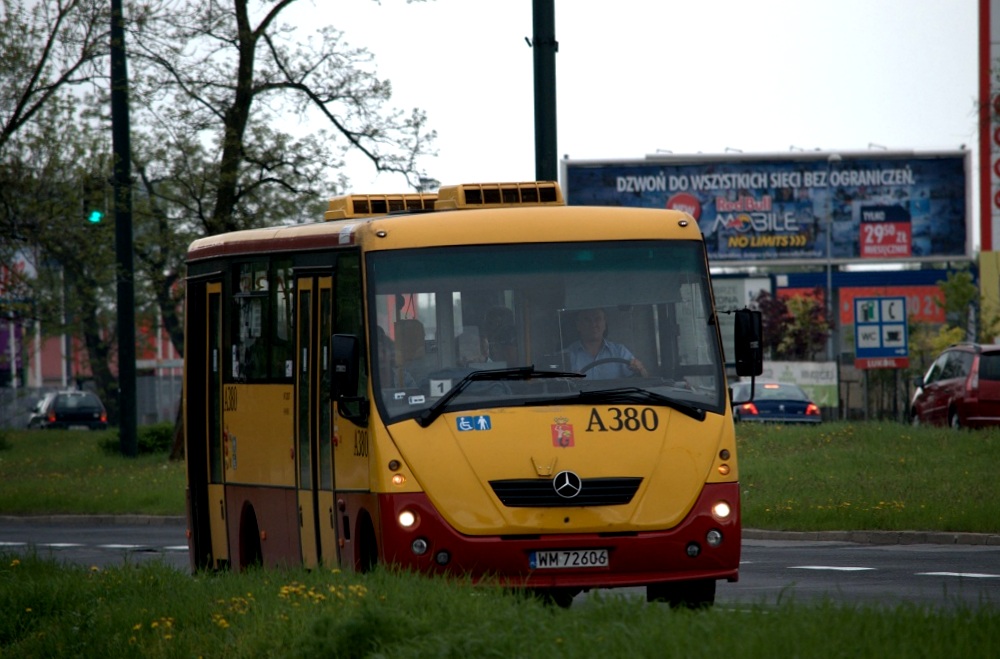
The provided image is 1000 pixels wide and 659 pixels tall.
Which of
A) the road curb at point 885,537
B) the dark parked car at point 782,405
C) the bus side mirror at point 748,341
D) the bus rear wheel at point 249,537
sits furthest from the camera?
the dark parked car at point 782,405

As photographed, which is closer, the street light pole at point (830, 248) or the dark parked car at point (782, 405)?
the dark parked car at point (782, 405)

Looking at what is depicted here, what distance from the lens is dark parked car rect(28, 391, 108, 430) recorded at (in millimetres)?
63875

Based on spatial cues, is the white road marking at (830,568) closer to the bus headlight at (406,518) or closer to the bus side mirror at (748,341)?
the bus side mirror at (748,341)

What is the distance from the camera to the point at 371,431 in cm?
1108

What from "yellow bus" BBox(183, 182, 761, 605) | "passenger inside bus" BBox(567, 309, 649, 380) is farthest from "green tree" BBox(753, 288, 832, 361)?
"passenger inside bus" BBox(567, 309, 649, 380)

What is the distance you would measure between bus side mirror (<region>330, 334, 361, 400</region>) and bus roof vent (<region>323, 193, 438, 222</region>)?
315 cm

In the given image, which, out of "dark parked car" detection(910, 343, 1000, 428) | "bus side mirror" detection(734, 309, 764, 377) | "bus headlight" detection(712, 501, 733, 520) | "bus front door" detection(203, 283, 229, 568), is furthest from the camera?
"dark parked car" detection(910, 343, 1000, 428)

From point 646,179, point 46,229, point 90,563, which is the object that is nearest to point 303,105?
point 46,229

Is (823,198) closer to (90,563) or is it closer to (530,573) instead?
(90,563)

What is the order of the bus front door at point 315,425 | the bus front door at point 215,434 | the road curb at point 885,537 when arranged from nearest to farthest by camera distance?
the bus front door at point 315,425 → the bus front door at point 215,434 → the road curb at point 885,537

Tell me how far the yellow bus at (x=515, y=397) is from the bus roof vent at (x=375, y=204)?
950mm

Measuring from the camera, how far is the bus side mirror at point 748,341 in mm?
11227

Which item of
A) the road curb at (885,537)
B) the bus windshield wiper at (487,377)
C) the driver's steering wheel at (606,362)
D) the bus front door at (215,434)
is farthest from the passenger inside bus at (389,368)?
the road curb at (885,537)

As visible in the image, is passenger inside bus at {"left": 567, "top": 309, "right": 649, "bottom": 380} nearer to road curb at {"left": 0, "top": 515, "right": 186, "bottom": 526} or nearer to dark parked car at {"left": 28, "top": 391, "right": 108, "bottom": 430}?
road curb at {"left": 0, "top": 515, "right": 186, "bottom": 526}
